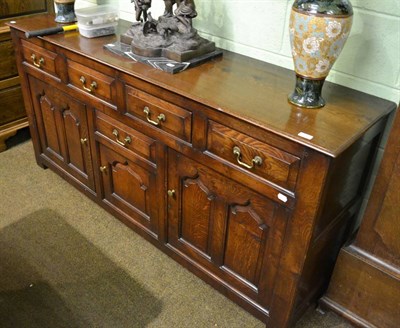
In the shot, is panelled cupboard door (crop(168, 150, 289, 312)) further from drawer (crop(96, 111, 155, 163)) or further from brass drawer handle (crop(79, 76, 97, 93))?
brass drawer handle (crop(79, 76, 97, 93))

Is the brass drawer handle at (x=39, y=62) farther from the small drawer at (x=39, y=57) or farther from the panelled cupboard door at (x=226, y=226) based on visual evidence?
the panelled cupboard door at (x=226, y=226)

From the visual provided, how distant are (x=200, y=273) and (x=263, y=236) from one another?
17.0 inches

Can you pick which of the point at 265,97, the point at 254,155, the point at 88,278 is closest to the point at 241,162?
the point at 254,155

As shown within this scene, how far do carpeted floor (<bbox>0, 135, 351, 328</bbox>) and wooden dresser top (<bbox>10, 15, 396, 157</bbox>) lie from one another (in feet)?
2.65

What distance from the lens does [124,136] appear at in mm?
1566

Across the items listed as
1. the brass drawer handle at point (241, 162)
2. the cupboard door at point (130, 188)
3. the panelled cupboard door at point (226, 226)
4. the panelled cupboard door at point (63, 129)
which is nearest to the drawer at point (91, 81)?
the panelled cupboard door at point (63, 129)

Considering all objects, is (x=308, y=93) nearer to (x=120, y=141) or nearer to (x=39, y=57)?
(x=120, y=141)

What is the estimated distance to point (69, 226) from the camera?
190cm

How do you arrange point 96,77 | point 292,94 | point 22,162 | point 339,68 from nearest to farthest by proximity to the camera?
point 292,94 < point 339,68 < point 96,77 < point 22,162

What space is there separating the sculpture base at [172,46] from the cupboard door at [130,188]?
1.41 ft

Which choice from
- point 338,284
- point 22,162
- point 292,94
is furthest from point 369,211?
point 22,162

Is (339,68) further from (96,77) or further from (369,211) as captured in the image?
(96,77)

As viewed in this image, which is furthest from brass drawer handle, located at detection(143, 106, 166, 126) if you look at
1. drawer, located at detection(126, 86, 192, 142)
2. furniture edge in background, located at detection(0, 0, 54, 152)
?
furniture edge in background, located at detection(0, 0, 54, 152)

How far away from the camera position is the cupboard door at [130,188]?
5.28 feet
